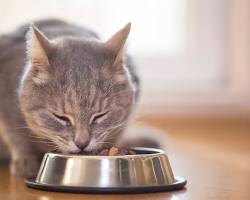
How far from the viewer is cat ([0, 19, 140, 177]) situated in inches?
66.6

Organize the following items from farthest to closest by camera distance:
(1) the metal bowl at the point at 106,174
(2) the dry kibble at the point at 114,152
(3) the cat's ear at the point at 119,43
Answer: (3) the cat's ear at the point at 119,43 → (2) the dry kibble at the point at 114,152 → (1) the metal bowl at the point at 106,174

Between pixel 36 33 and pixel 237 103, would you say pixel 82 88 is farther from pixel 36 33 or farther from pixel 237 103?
pixel 237 103

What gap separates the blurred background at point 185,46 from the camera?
3.57 metres

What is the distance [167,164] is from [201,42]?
7.22 feet

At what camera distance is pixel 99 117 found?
1739 mm

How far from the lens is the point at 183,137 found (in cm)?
321

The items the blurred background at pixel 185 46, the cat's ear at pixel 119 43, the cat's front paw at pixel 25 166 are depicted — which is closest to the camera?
the cat's ear at pixel 119 43

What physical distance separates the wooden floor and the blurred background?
87 mm

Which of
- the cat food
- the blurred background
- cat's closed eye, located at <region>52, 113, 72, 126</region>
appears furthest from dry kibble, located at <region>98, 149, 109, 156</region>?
the blurred background

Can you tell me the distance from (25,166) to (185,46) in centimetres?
196

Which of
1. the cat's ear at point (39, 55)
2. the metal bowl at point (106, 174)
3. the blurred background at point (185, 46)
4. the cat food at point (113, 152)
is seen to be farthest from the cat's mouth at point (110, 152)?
the blurred background at point (185, 46)

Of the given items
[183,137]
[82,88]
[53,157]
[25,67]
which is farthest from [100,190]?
[183,137]

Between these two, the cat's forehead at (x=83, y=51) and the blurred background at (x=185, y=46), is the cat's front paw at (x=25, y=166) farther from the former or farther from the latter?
the blurred background at (x=185, y=46)

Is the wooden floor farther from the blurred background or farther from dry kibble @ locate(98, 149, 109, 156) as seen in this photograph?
dry kibble @ locate(98, 149, 109, 156)
